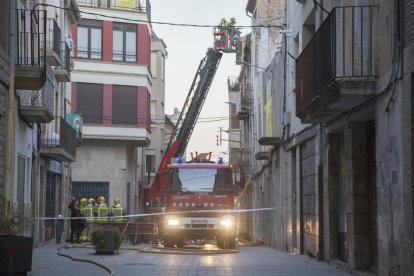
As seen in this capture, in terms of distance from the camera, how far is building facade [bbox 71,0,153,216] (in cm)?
3891

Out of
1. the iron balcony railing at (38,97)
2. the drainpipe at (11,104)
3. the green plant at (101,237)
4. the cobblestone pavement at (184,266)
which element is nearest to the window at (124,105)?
the iron balcony railing at (38,97)

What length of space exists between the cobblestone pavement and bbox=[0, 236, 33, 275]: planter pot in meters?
1.88

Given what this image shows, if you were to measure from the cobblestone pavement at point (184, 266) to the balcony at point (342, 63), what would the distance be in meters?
3.16

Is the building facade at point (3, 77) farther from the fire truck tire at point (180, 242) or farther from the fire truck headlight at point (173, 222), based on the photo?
the fire truck tire at point (180, 242)

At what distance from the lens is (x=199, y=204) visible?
23594 mm

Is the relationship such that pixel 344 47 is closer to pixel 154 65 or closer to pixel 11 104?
pixel 11 104

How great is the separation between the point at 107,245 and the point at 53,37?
25.7 ft

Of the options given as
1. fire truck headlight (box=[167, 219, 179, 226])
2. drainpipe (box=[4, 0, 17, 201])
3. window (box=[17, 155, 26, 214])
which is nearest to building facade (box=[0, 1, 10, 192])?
drainpipe (box=[4, 0, 17, 201])

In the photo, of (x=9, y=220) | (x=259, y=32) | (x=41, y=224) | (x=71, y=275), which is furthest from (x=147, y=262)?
(x=259, y=32)

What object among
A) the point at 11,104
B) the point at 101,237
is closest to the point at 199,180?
the point at 101,237

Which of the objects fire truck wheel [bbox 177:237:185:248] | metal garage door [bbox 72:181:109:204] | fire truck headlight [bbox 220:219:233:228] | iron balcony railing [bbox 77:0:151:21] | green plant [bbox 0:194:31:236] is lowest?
fire truck wheel [bbox 177:237:185:248]

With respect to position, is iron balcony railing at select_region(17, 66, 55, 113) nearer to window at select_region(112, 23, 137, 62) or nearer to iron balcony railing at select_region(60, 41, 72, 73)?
iron balcony railing at select_region(60, 41, 72, 73)

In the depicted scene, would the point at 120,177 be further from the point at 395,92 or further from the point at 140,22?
the point at 395,92

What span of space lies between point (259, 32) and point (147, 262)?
21.8 meters
